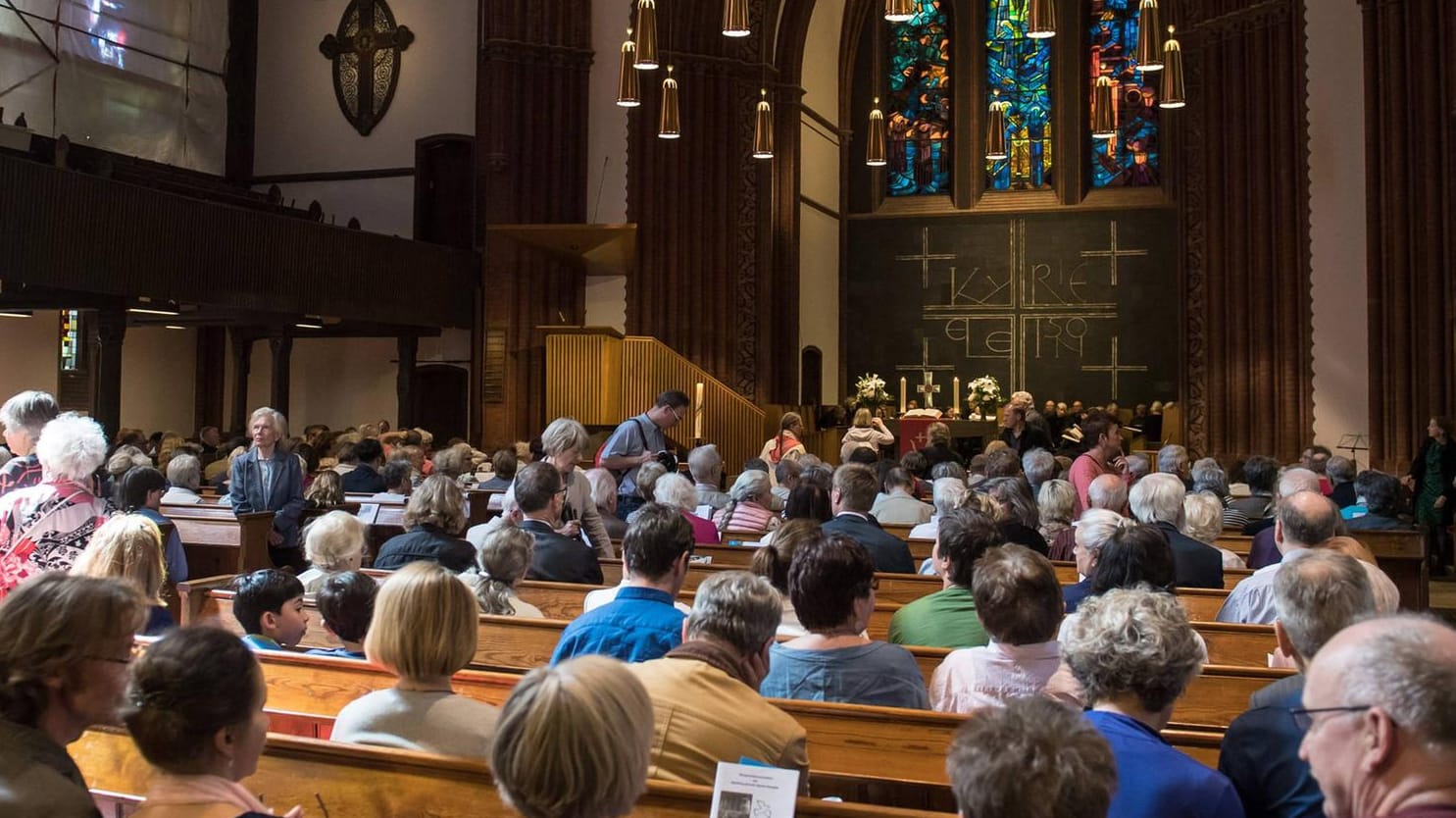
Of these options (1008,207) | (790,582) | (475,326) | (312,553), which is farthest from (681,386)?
(790,582)

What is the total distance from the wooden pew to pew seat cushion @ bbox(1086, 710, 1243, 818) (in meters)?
0.78

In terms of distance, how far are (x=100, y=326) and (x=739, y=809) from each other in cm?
1240

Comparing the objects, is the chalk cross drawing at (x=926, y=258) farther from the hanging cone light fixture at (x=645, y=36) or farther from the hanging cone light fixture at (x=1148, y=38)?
the hanging cone light fixture at (x=645, y=36)

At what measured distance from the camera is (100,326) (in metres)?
13.2

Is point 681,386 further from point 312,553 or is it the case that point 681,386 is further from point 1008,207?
point 312,553

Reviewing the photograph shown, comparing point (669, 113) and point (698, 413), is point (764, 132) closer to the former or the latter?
point (669, 113)

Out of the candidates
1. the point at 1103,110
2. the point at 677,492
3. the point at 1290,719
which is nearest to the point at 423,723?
the point at 1290,719

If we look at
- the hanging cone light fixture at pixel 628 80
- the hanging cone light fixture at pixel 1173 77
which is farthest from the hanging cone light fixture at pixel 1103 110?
the hanging cone light fixture at pixel 628 80

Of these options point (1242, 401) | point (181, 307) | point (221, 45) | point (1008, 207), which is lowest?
point (1242, 401)

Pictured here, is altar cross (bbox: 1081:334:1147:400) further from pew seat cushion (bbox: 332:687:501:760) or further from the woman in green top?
pew seat cushion (bbox: 332:687:501:760)

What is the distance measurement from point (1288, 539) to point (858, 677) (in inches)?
94.7

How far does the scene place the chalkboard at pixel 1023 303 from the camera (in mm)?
21234

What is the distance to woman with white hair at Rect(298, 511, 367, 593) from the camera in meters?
4.86

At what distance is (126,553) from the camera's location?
395 centimetres
